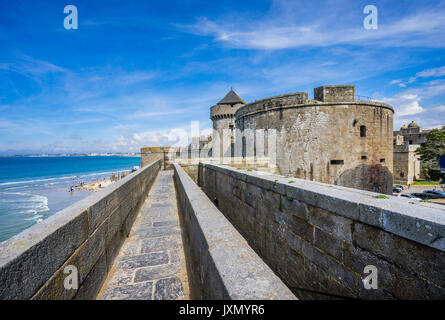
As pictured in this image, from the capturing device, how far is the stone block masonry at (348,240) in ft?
5.68

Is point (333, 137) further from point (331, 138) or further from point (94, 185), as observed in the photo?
point (94, 185)

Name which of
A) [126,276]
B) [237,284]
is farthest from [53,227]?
[126,276]

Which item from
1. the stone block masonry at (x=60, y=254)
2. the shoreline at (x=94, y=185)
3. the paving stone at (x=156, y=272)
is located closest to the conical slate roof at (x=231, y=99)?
the shoreline at (x=94, y=185)

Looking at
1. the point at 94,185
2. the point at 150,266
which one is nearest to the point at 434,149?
the point at 150,266

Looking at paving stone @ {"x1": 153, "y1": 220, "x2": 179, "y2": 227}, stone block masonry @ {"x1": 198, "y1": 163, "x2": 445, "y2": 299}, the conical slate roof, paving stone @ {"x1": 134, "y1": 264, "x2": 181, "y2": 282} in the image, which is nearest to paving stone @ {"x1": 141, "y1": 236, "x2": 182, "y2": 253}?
paving stone @ {"x1": 134, "y1": 264, "x2": 181, "y2": 282}

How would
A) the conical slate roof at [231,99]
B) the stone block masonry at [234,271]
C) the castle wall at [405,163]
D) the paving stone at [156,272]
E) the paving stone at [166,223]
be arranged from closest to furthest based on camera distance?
the stone block masonry at [234,271]
the paving stone at [156,272]
the paving stone at [166,223]
the castle wall at [405,163]
the conical slate roof at [231,99]

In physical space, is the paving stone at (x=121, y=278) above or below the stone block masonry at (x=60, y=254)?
below

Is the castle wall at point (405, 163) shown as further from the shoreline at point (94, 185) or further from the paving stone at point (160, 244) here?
the shoreline at point (94, 185)

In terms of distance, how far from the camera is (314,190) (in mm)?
2980

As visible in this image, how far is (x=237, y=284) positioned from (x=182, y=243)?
302cm

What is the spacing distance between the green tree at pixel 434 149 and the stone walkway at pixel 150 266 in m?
39.2

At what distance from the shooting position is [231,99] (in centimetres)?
3572

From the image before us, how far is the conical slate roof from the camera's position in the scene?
115 ft
